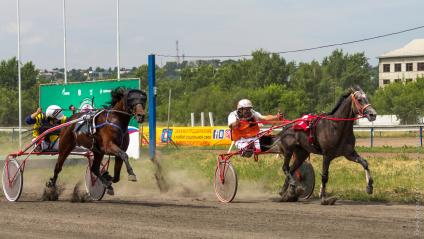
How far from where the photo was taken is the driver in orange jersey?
13.1m

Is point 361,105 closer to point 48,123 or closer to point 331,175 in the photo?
point 331,175

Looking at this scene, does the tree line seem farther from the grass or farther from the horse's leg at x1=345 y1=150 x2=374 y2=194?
the horse's leg at x1=345 y1=150 x2=374 y2=194

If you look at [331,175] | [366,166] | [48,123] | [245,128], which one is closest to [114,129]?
[245,128]

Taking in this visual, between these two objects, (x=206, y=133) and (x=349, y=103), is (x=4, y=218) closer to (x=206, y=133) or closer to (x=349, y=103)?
(x=349, y=103)

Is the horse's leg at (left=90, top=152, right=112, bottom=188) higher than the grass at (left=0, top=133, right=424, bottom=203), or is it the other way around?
the horse's leg at (left=90, top=152, right=112, bottom=188)

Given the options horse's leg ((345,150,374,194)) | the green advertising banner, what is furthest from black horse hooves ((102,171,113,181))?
the green advertising banner

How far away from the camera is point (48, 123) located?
1480cm

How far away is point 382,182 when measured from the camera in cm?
1487

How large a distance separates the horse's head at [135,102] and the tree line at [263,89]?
36546 millimetres

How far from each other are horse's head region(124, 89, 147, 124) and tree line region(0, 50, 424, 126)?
1439 inches

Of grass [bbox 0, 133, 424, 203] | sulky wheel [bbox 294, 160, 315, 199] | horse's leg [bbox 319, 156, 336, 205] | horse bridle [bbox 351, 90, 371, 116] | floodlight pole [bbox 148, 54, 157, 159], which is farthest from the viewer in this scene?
floodlight pole [bbox 148, 54, 157, 159]

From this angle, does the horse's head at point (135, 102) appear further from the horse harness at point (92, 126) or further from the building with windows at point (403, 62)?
the building with windows at point (403, 62)

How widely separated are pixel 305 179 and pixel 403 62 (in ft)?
332

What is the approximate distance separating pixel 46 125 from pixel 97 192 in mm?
1894
